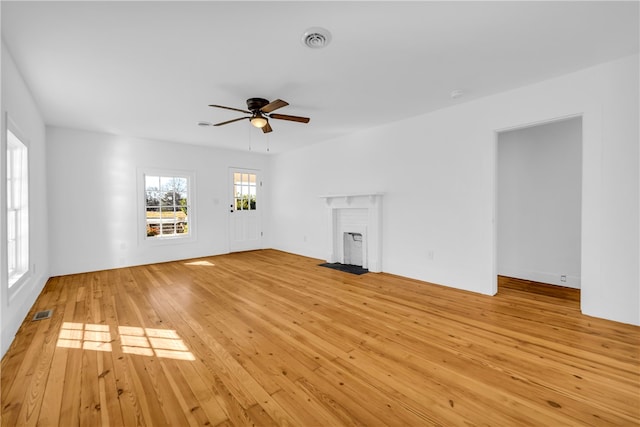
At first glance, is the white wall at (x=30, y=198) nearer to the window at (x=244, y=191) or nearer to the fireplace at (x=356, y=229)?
the window at (x=244, y=191)

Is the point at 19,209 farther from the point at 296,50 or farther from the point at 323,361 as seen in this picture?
the point at 323,361

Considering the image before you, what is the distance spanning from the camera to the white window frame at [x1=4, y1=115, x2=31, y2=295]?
2.95 m

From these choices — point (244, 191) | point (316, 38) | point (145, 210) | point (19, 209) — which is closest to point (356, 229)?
point (244, 191)

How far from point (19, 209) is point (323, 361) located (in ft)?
12.3

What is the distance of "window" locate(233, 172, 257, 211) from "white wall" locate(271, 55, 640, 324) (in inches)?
74.1

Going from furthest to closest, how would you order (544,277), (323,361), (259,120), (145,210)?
(145,210), (544,277), (259,120), (323,361)

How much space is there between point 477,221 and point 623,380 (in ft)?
6.93

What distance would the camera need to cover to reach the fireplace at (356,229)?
15.9 ft

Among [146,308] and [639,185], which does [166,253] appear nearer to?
[146,308]

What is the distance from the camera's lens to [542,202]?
4133mm

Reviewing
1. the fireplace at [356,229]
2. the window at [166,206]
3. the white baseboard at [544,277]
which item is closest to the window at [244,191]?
the window at [166,206]

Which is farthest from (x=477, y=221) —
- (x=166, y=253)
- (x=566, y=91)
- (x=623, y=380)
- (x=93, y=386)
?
(x=166, y=253)

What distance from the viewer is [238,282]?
169 inches

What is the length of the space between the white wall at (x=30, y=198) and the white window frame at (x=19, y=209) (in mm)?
98
